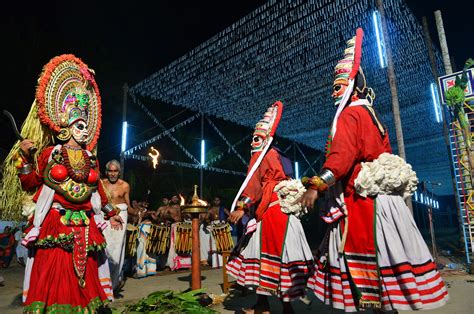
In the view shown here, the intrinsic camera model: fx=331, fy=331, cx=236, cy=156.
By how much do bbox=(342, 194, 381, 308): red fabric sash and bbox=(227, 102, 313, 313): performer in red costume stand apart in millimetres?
1158

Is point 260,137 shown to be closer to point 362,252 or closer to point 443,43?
point 362,252

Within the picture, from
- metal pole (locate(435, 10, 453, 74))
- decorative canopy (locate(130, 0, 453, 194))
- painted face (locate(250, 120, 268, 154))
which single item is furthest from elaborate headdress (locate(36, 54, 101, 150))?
metal pole (locate(435, 10, 453, 74))

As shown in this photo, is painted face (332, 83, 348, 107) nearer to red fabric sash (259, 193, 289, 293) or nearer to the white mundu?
red fabric sash (259, 193, 289, 293)

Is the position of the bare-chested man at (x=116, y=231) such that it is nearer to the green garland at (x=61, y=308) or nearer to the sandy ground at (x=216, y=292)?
the sandy ground at (x=216, y=292)

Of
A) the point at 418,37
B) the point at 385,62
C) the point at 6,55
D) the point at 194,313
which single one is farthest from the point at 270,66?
the point at 6,55

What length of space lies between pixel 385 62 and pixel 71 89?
6346 millimetres

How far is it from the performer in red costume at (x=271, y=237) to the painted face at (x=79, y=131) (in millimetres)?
1819

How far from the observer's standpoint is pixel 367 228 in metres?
2.50

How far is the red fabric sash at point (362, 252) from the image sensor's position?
2365mm

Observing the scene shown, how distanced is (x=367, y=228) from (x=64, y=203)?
281 cm

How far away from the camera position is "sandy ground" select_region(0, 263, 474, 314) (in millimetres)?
4258

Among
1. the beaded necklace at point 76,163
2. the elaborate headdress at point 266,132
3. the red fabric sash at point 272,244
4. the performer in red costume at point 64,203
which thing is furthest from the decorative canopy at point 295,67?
the beaded necklace at point 76,163

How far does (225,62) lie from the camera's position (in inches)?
365

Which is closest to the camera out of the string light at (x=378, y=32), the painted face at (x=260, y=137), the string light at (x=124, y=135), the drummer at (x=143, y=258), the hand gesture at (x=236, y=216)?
the hand gesture at (x=236, y=216)
